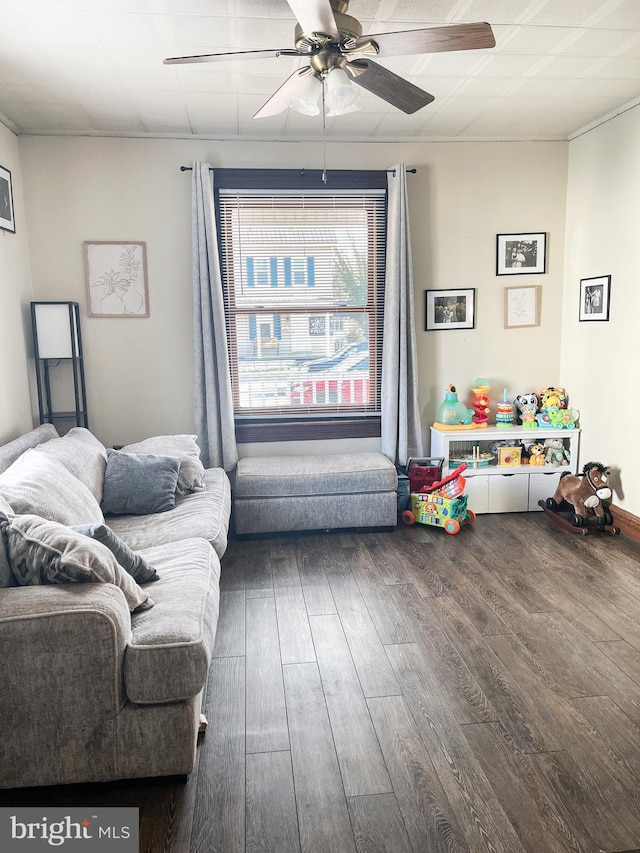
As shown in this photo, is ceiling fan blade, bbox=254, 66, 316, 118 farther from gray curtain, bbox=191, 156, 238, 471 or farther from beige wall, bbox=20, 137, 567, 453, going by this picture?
beige wall, bbox=20, 137, 567, 453

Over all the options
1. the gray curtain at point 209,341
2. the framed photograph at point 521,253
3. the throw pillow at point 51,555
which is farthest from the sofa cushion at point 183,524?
the framed photograph at point 521,253

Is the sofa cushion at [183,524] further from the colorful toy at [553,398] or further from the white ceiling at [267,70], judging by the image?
the colorful toy at [553,398]

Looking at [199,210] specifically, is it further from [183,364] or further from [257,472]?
[257,472]

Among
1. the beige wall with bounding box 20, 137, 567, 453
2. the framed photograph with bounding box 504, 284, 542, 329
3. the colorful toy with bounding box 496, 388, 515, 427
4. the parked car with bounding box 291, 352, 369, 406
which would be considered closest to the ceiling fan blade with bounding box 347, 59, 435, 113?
the beige wall with bounding box 20, 137, 567, 453

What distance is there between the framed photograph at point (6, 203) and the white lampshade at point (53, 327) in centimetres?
50

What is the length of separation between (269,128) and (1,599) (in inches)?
137

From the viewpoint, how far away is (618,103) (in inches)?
155

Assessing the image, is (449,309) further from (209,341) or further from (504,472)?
(209,341)

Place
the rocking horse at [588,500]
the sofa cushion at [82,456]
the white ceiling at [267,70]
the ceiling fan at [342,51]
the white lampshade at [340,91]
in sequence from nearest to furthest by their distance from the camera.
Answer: the ceiling fan at [342,51]
the white lampshade at [340,91]
the white ceiling at [267,70]
the sofa cushion at [82,456]
the rocking horse at [588,500]

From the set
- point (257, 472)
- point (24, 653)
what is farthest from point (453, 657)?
point (257, 472)

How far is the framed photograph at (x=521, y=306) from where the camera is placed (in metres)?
4.79

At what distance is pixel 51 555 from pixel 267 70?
2.64m

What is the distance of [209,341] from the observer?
436 cm

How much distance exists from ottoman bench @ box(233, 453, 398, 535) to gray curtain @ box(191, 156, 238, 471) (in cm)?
31
